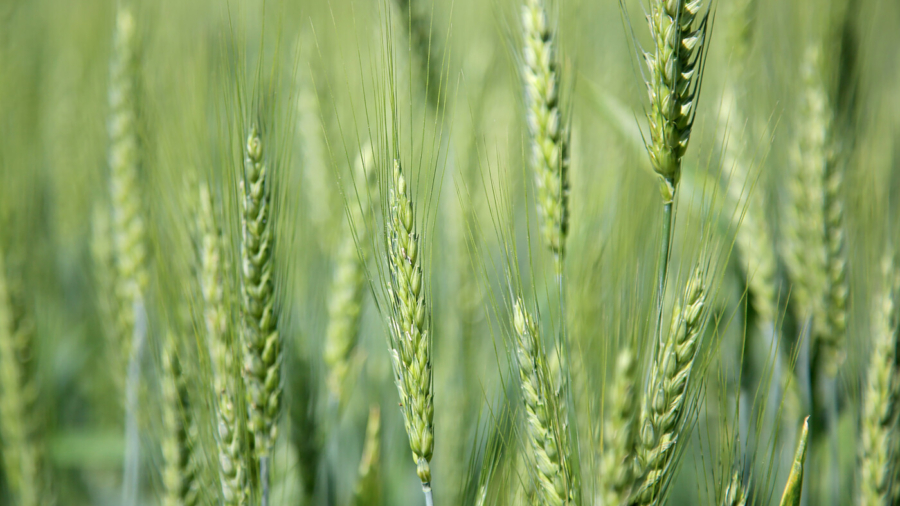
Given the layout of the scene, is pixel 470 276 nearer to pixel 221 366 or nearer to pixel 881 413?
pixel 221 366

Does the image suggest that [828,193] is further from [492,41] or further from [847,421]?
[492,41]

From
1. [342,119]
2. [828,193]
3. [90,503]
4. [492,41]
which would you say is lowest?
[90,503]

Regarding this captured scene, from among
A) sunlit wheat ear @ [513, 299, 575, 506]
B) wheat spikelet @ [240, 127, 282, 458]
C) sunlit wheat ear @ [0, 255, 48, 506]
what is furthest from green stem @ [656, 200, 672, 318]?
sunlit wheat ear @ [0, 255, 48, 506]

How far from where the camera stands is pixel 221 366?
0.83m

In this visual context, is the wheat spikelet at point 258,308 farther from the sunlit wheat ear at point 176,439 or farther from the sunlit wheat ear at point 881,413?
the sunlit wheat ear at point 881,413

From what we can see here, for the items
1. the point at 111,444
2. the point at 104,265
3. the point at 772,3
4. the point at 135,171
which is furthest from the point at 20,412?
the point at 772,3

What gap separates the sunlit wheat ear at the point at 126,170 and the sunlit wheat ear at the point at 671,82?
1119mm

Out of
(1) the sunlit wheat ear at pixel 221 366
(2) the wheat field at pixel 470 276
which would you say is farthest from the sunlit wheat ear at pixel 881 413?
(1) the sunlit wheat ear at pixel 221 366

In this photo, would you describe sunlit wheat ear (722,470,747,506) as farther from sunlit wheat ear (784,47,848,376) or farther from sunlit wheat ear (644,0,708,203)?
sunlit wheat ear (784,47,848,376)

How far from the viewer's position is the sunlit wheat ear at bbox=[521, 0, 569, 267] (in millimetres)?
872

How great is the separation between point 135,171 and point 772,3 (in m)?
2.22

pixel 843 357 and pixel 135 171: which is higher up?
pixel 135 171

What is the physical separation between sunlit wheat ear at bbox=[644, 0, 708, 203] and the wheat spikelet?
0.56m

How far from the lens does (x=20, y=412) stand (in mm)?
1139
